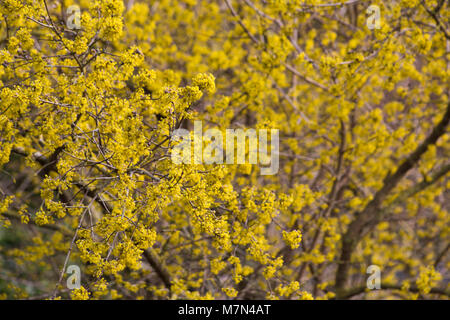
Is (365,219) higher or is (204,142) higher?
(204,142)

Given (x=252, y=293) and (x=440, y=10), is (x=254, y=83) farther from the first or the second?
(x=252, y=293)

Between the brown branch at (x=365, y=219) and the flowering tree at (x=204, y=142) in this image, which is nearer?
the flowering tree at (x=204, y=142)

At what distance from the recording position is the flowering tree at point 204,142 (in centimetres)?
282

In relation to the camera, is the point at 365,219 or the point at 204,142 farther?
the point at 365,219

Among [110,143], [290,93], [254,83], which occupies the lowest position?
[110,143]

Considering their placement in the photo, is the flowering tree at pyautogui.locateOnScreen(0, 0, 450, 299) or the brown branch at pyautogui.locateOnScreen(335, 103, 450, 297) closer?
the flowering tree at pyautogui.locateOnScreen(0, 0, 450, 299)

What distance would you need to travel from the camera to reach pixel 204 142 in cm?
342

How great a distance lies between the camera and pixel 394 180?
5.76 metres

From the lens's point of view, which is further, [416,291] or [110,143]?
[416,291]

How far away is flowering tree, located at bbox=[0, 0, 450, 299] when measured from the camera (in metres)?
2.82

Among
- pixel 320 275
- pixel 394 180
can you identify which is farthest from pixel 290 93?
pixel 320 275

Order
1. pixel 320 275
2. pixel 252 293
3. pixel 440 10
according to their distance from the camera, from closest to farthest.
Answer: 1. pixel 440 10
2. pixel 252 293
3. pixel 320 275
